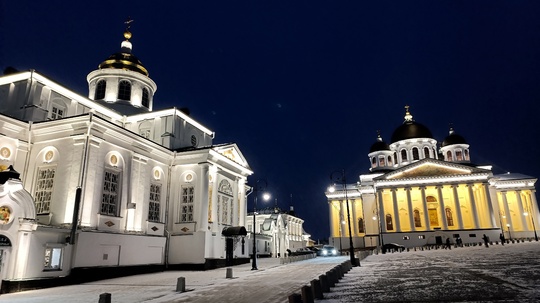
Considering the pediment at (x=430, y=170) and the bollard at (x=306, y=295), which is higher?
the pediment at (x=430, y=170)

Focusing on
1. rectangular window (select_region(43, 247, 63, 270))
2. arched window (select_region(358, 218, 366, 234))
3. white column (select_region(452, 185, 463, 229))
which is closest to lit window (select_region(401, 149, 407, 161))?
white column (select_region(452, 185, 463, 229))

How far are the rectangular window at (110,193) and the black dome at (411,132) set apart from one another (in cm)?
6033

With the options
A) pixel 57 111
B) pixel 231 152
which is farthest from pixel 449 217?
pixel 57 111

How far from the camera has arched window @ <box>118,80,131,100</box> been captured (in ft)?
117

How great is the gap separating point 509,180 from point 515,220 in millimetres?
7568

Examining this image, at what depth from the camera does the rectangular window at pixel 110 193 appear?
79.6ft

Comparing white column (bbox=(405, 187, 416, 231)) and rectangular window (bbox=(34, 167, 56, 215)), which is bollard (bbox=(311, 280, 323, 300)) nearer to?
rectangular window (bbox=(34, 167, 56, 215))

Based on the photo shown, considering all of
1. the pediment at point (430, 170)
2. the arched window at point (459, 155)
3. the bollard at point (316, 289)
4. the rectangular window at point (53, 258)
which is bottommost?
the bollard at point (316, 289)

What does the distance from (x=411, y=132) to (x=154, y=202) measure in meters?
58.0

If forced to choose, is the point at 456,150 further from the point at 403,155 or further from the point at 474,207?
the point at 474,207

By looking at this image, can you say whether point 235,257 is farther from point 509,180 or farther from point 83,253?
point 509,180

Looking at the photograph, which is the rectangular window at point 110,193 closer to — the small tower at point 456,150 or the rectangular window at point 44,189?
the rectangular window at point 44,189

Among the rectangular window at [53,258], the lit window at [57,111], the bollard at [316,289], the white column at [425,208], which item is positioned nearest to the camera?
the bollard at [316,289]

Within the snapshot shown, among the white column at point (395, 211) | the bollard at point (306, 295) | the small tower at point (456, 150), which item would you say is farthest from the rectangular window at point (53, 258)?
the small tower at point (456, 150)
